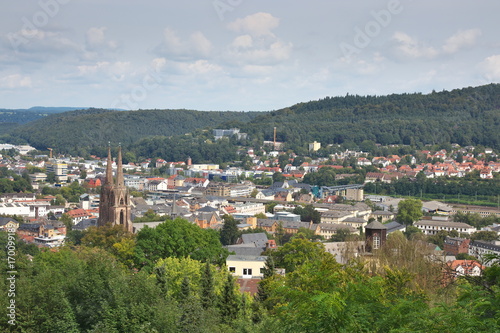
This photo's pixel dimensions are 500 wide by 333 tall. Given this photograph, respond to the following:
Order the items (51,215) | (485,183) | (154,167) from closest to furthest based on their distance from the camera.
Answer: (51,215) < (485,183) < (154,167)

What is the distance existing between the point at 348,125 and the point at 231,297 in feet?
423

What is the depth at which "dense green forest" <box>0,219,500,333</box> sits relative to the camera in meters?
9.95

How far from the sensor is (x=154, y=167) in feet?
413

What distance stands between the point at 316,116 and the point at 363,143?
32.4 m

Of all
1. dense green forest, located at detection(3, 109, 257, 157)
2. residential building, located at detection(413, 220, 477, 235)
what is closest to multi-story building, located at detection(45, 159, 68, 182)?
dense green forest, located at detection(3, 109, 257, 157)

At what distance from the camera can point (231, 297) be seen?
62.6 feet

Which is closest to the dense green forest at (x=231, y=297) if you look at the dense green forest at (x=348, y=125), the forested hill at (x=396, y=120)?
the dense green forest at (x=348, y=125)

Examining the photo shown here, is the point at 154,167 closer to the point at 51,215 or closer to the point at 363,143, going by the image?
the point at 363,143

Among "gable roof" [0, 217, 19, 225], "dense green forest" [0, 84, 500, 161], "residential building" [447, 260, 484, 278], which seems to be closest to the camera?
"residential building" [447, 260, 484, 278]

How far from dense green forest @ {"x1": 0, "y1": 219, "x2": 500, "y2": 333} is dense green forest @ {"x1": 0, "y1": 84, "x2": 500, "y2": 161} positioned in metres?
105

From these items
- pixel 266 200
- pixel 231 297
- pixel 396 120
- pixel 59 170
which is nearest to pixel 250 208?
pixel 266 200

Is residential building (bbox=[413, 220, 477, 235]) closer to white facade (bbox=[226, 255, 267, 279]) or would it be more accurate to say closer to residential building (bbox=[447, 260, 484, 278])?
residential building (bbox=[447, 260, 484, 278])

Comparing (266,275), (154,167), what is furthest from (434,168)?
(266,275)

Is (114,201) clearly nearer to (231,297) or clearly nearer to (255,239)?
(255,239)
